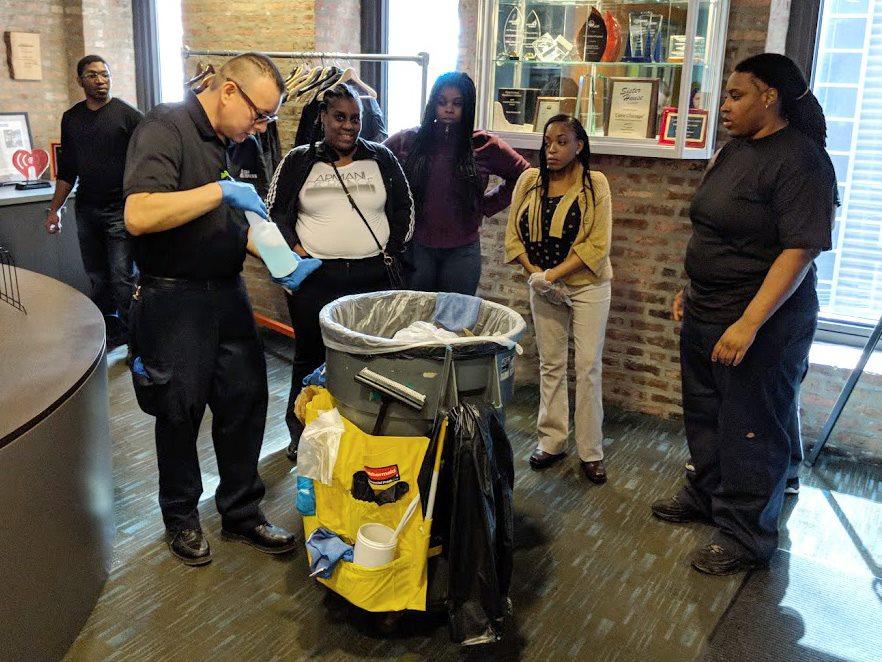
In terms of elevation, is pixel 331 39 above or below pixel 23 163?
above

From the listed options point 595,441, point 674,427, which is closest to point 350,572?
point 595,441

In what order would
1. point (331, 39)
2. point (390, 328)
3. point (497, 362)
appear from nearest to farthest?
1. point (497, 362)
2. point (390, 328)
3. point (331, 39)

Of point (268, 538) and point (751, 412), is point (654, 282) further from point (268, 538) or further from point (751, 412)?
point (268, 538)

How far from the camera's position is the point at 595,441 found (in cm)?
361

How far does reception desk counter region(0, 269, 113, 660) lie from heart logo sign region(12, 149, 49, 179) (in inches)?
134

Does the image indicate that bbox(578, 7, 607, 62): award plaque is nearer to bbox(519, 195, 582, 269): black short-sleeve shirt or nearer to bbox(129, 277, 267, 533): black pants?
bbox(519, 195, 582, 269): black short-sleeve shirt

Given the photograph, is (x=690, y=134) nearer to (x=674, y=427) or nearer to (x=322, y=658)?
(x=674, y=427)

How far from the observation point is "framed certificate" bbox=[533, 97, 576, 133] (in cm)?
416

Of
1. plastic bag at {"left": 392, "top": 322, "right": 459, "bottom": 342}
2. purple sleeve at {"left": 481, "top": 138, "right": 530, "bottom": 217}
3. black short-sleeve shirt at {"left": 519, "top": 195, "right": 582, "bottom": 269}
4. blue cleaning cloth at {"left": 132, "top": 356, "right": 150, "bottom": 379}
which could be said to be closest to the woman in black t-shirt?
black short-sleeve shirt at {"left": 519, "top": 195, "right": 582, "bottom": 269}

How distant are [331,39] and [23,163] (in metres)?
2.49

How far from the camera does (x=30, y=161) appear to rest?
234 inches

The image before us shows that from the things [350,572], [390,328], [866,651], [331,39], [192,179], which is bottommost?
[866,651]

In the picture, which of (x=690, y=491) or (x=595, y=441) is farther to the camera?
(x=595, y=441)

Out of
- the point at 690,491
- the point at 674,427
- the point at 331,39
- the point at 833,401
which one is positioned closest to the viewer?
the point at 690,491
